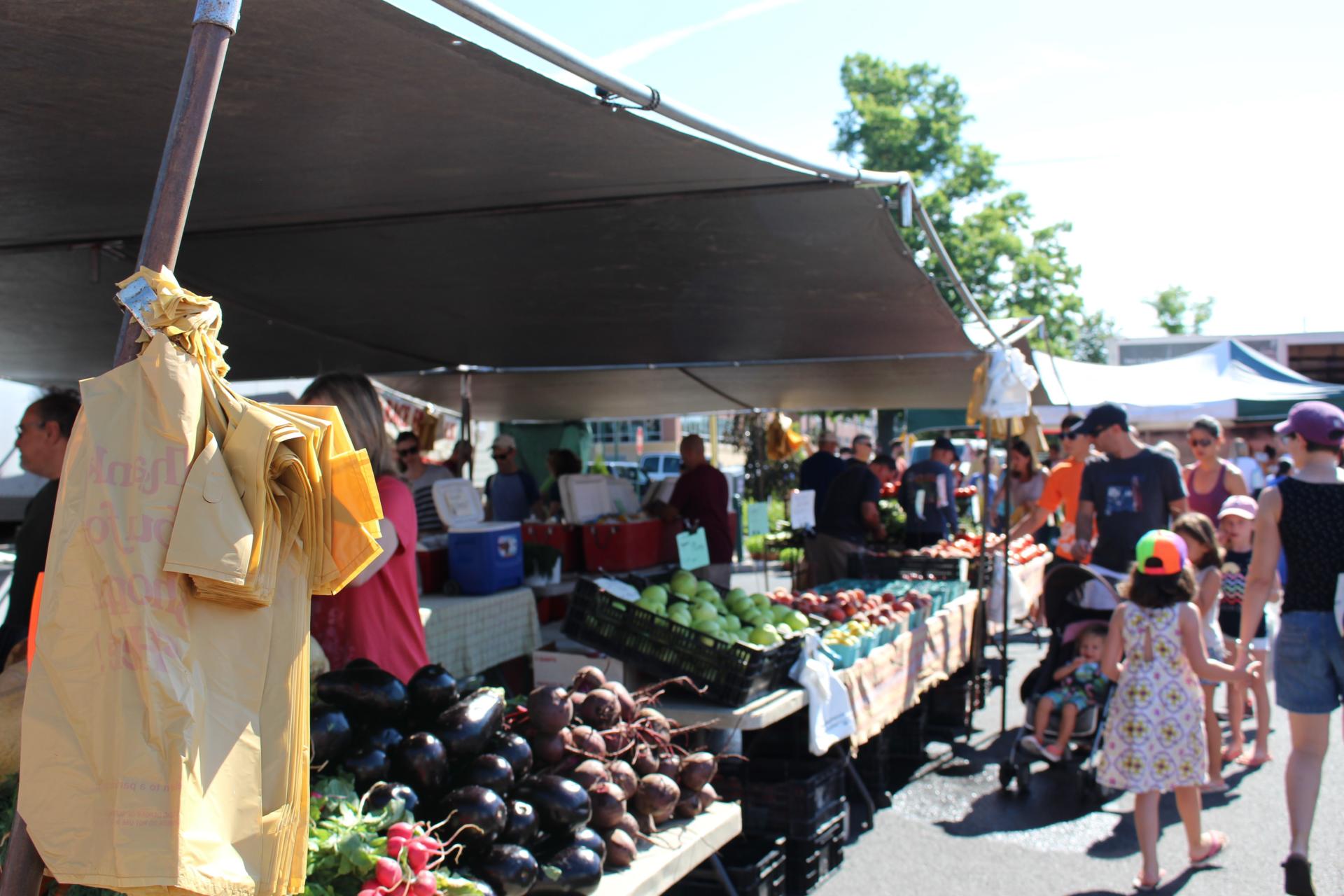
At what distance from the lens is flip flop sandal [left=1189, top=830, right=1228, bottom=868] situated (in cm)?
481

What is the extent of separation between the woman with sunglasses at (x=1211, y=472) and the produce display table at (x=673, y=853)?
587 cm

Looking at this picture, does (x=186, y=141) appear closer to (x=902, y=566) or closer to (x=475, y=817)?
(x=475, y=817)

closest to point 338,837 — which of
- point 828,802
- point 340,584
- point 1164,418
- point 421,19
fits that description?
point 340,584

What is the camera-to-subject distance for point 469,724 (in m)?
2.80

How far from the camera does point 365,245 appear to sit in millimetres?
4828

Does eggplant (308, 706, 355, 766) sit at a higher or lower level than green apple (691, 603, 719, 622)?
higher

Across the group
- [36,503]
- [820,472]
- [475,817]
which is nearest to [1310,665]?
[475,817]

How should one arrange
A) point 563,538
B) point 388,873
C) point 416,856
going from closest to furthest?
point 388,873, point 416,856, point 563,538

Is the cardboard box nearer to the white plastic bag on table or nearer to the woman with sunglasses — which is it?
the white plastic bag on table

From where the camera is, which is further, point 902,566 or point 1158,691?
point 902,566

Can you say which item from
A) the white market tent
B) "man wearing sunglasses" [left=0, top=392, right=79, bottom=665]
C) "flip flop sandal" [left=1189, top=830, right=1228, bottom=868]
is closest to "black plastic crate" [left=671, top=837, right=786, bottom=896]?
"flip flop sandal" [left=1189, top=830, right=1228, bottom=868]

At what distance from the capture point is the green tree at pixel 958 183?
1102 inches

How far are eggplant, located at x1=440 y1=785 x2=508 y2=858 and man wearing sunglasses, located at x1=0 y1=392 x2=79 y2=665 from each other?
185cm

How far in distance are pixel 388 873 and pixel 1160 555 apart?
3778 mm
